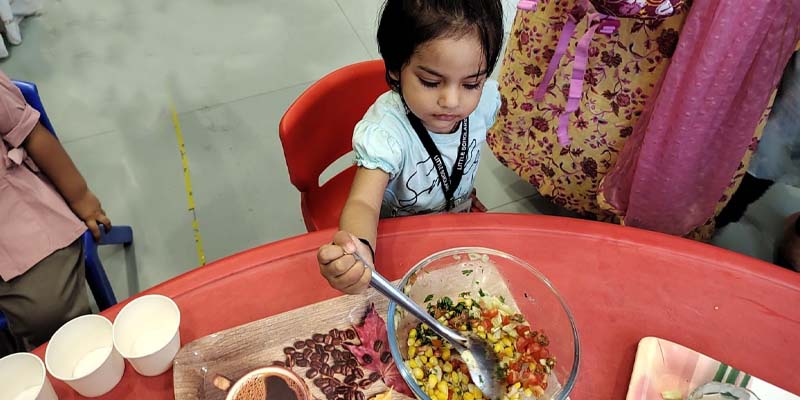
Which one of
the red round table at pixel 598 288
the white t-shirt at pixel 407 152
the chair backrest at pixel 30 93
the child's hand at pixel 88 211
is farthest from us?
the child's hand at pixel 88 211

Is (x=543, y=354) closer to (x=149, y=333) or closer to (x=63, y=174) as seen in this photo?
(x=149, y=333)

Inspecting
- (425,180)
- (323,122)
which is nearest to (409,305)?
(425,180)

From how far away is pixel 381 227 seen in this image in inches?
36.9

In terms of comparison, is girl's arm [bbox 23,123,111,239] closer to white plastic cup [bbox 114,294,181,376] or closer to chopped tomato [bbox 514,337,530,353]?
white plastic cup [bbox 114,294,181,376]

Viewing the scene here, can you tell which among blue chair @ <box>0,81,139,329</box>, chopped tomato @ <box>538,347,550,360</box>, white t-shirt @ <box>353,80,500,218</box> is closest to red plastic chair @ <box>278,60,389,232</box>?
white t-shirt @ <box>353,80,500,218</box>

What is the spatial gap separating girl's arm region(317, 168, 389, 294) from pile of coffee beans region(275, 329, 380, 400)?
0.09m

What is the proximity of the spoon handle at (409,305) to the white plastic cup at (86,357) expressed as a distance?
1.13 feet

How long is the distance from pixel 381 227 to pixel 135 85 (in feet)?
5.72

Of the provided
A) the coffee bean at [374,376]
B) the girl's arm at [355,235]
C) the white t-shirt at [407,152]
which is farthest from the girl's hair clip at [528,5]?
the coffee bean at [374,376]

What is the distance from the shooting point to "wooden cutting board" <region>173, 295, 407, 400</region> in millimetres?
736

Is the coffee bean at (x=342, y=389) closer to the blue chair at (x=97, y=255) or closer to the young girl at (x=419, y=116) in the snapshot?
the young girl at (x=419, y=116)

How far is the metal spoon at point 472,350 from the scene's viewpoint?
76cm

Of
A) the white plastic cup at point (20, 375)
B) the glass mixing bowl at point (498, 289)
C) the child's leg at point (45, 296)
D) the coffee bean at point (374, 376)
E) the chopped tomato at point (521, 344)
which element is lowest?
the child's leg at point (45, 296)

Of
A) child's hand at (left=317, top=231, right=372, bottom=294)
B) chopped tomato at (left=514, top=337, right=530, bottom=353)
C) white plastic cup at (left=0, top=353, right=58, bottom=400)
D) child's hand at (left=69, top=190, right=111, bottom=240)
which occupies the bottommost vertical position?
child's hand at (left=69, top=190, right=111, bottom=240)
